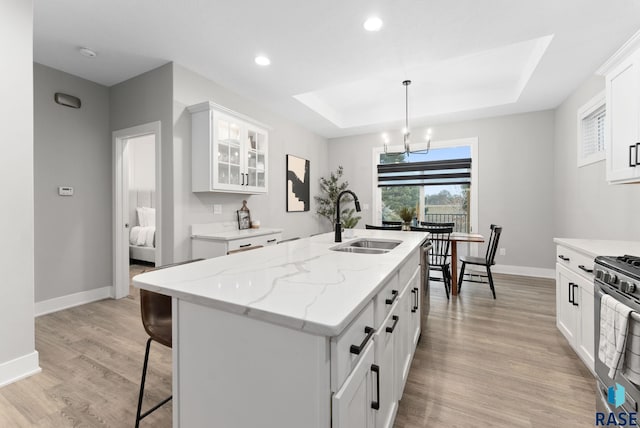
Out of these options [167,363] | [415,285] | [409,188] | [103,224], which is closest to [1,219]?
[167,363]

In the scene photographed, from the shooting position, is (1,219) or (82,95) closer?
(1,219)

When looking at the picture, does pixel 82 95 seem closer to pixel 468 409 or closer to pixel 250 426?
pixel 250 426

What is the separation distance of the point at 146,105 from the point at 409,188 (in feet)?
14.5

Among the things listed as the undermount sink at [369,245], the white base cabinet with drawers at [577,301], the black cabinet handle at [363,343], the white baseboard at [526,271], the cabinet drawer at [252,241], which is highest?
the undermount sink at [369,245]

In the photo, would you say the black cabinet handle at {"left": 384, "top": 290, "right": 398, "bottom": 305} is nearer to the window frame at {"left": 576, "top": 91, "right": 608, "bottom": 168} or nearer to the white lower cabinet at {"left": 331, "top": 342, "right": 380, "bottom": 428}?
the white lower cabinet at {"left": 331, "top": 342, "right": 380, "bottom": 428}

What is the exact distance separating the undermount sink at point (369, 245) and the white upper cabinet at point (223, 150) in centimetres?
180

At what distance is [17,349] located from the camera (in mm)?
1902

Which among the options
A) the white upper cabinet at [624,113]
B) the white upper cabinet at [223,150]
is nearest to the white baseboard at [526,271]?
the white upper cabinet at [624,113]

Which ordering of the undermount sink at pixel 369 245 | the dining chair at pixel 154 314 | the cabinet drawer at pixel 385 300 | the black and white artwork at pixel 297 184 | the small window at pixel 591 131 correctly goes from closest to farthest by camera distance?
the cabinet drawer at pixel 385 300
the dining chair at pixel 154 314
the undermount sink at pixel 369 245
the small window at pixel 591 131
the black and white artwork at pixel 297 184

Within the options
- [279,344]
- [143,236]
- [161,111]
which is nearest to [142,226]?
[143,236]

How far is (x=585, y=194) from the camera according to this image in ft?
11.1

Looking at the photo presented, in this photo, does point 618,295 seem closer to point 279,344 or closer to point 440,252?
point 279,344

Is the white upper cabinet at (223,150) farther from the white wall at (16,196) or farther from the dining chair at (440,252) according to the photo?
the dining chair at (440,252)

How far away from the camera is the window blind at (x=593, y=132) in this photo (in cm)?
314
